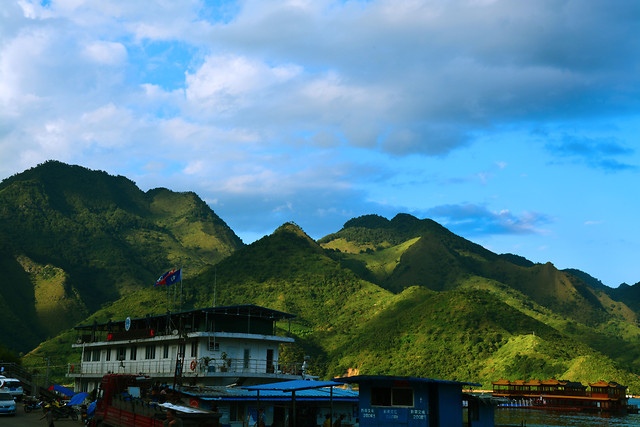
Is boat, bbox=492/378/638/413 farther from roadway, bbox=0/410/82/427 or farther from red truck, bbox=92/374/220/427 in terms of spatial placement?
red truck, bbox=92/374/220/427

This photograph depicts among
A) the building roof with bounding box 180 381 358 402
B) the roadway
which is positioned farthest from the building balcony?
the roadway

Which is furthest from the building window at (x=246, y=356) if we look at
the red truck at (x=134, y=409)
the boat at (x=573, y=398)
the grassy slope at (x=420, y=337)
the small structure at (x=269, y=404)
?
the boat at (x=573, y=398)

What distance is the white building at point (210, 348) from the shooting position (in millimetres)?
48625

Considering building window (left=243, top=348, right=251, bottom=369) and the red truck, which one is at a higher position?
building window (left=243, top=348, right=251, bottom=369)

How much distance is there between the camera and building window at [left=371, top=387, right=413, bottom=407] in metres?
31.0

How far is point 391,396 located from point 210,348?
22.7m

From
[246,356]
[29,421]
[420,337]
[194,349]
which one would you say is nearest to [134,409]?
[194,349]

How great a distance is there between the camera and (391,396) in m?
31.1

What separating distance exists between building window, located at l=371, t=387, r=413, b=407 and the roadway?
2689cm

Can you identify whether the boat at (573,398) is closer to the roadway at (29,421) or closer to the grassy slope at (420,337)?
the grassy slope at (420,337)

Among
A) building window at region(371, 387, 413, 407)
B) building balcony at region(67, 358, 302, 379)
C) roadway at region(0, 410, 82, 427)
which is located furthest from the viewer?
building balcony at region(67, 358, 302, 379)

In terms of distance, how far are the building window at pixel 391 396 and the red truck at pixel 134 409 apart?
8.87 metres

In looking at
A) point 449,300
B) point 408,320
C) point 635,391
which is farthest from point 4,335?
point 635,391

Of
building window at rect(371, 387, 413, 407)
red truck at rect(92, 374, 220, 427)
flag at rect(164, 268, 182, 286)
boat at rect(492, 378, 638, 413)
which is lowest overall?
boat at rect(492, 378, 638, 413)
